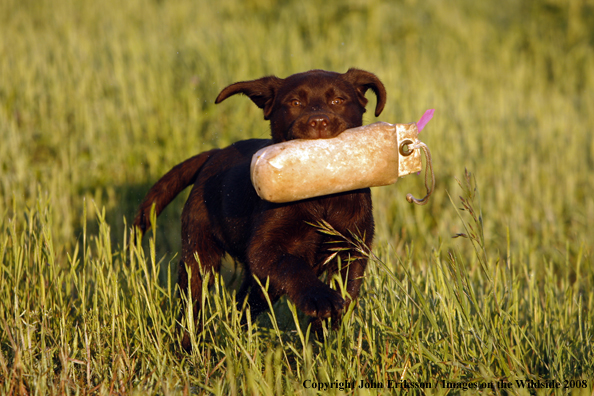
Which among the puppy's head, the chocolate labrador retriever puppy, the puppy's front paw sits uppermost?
the puppy's head

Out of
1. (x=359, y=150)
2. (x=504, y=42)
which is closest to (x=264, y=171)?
(x=359, y=150)

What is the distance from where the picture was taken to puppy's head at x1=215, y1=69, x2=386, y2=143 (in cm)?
317

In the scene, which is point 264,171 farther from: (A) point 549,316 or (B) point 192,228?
(A) point 549,316

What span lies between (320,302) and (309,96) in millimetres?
1329

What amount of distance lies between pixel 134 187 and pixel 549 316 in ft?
12.4

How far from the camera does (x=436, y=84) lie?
8.30 m

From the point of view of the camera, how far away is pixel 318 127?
278 centimetres

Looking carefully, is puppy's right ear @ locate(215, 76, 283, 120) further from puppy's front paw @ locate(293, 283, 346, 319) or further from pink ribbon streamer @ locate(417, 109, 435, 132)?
puppy's front paw @ locate(293, 283, 346, 319)

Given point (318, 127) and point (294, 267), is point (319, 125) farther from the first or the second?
point (294, 267)

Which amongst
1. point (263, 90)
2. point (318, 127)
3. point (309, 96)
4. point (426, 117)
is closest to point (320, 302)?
point (318, 127)

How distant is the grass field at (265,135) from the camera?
2.47 meters

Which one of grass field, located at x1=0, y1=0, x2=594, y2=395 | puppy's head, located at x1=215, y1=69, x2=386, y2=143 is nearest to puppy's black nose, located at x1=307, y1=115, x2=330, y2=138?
puppy's head, located at x1=215, y1=69, x2=386, y2=143

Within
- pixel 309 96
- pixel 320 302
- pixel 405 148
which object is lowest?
pixel 320 302

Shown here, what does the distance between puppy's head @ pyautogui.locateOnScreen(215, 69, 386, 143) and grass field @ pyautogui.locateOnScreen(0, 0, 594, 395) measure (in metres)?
0.78
